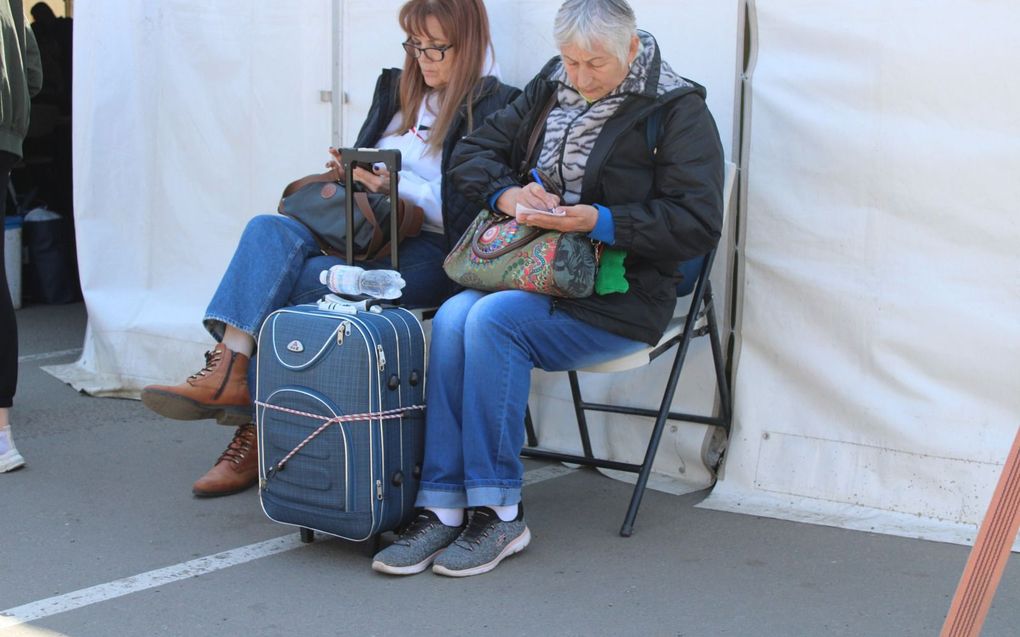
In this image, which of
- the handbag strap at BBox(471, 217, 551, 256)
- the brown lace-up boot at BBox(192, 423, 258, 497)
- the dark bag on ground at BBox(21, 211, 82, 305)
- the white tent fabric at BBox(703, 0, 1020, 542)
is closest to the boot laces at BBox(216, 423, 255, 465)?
the brown lace-up boot at BBox(192, 423, 258, 497)

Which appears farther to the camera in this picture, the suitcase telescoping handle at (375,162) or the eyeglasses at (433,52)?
the eyeglasses at (433,52)

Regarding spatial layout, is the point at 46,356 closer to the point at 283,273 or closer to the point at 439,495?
the point at 283,273

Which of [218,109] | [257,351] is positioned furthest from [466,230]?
[218,109]

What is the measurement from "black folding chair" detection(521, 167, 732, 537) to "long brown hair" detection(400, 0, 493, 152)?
847 millimetres

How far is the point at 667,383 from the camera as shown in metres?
3.73

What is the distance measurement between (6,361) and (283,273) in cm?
110

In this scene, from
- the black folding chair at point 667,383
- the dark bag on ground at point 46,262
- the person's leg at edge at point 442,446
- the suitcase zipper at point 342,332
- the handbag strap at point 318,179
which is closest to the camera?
the suitcase zipper at point 342,332

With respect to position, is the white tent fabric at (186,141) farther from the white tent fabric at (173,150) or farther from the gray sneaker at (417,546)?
the gray sneaker at (417,546)

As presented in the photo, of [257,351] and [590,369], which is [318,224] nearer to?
[257,351]

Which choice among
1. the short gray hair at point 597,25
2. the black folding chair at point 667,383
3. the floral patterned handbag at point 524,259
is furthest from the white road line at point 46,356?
the short gray hair at point 597,25

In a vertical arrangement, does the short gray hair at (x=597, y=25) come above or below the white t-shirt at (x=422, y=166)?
above

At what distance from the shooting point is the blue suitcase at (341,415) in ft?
10.2

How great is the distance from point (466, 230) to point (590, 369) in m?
0.55

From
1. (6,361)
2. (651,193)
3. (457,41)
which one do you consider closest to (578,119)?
(651,193)
